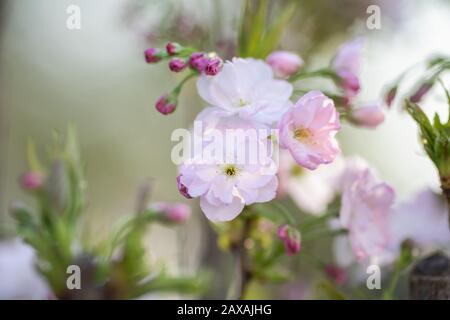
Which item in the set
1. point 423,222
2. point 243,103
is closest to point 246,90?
point 243,103

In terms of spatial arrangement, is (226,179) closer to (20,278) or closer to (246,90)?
(246,90)

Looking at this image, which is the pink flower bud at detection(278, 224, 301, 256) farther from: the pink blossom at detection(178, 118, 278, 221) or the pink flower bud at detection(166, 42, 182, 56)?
the pink flower bud at detection(166, 42, 182, 56)

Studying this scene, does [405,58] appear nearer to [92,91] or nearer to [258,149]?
[258,149]

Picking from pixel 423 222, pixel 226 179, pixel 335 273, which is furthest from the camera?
pixel 335 273

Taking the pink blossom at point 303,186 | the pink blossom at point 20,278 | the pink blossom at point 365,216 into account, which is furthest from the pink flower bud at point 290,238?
the pink blossom at point 20,278

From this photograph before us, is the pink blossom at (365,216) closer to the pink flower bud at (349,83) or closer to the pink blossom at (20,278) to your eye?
the pink flower bud at (349,83)

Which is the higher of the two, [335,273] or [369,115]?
[369,115]
